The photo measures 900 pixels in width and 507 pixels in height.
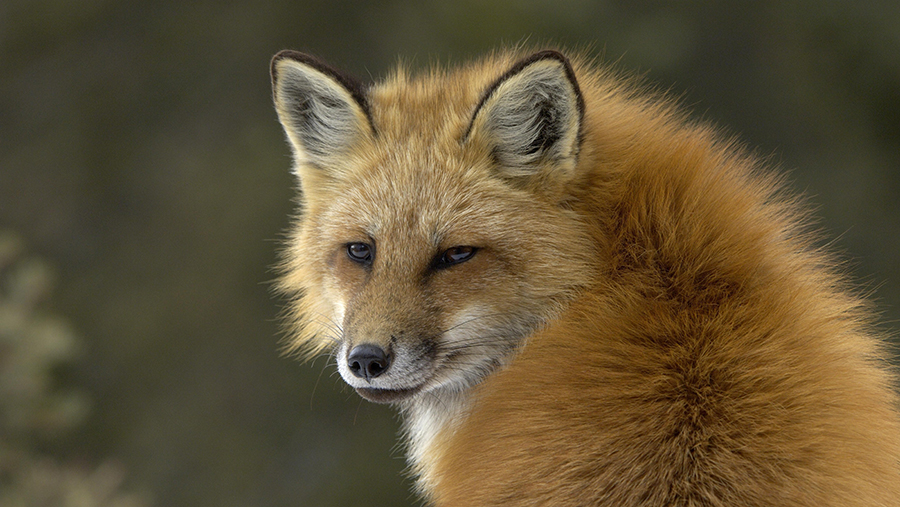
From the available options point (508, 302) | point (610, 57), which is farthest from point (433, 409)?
point (610, 57)

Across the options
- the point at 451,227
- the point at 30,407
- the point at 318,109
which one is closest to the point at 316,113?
the point at 318,109

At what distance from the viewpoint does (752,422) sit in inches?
82.4

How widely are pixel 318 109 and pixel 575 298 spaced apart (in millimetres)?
1386

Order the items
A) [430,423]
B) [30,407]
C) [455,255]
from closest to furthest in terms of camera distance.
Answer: [455,255] → [430,423] → [30,407]

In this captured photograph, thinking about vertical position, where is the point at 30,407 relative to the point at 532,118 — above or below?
below

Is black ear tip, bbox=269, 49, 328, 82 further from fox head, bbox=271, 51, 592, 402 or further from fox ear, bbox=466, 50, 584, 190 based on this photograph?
fox ear, bbox=466, 50, 584, 190

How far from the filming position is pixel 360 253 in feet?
9.61

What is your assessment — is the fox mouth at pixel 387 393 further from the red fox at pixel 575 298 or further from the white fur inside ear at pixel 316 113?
the white fur inside ear at pixel 316 113

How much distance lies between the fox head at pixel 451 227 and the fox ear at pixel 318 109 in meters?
0.01

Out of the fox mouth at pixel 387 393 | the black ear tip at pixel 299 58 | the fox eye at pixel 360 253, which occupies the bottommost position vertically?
the fox mouth at pixel 387 393

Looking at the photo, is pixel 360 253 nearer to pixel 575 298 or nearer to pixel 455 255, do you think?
pixel 455 255

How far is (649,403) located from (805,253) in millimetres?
949

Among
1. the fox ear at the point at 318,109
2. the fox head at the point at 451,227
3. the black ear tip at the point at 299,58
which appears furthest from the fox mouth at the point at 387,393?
the black ear tip at the point at 299,58

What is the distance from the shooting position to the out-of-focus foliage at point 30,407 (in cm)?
467
